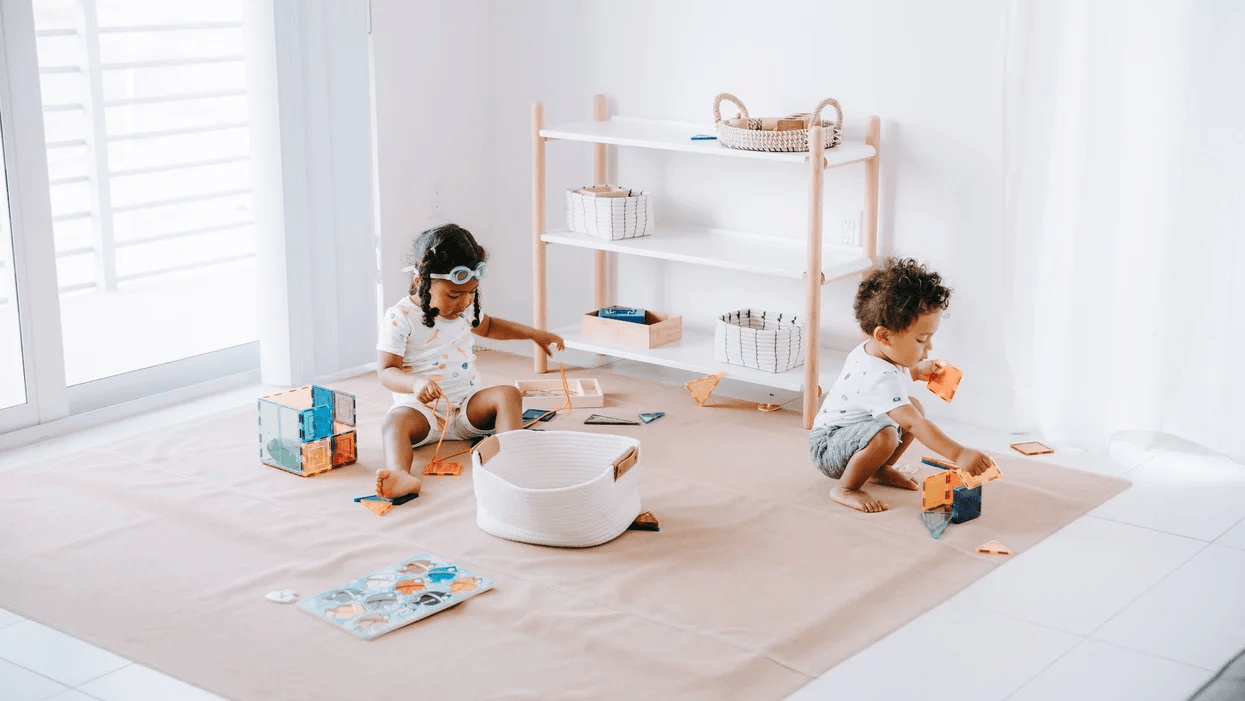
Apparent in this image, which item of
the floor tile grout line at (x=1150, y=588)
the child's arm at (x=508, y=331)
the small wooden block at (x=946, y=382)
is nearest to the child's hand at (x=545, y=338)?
the child's arm at (x=508, y=331)

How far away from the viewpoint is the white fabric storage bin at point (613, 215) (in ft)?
12.3

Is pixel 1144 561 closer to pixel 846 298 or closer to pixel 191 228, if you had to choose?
pixel 846 298

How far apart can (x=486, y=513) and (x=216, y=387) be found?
57.5 inches

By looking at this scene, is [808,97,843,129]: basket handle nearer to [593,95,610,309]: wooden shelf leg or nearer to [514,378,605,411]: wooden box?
[593,95,610,309]: wooden shelf leg

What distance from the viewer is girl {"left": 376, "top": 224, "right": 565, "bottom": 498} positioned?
3.11 meters

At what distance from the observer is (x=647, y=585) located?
250 cm

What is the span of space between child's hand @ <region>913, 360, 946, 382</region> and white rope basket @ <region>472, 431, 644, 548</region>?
68 centimetres

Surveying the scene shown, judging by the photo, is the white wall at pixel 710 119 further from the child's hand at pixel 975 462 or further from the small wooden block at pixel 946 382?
the child's hand at pixel 975 462

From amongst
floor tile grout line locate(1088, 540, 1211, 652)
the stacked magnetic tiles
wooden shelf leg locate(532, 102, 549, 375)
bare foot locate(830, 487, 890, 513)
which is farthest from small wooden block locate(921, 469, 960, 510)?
wooden shelf leg locate(532, 102, 549, 375)

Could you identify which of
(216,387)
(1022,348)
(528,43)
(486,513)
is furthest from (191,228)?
(1022,348)

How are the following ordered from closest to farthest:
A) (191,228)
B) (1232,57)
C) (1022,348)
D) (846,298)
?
(1232,57), (1022,348), (846,298), (191,228)

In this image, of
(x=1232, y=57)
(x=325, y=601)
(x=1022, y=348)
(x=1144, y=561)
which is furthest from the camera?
(x=1022, y=348)

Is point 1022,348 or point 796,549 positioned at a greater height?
point 1022,348

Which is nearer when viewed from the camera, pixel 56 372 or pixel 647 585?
pixel 647 585
